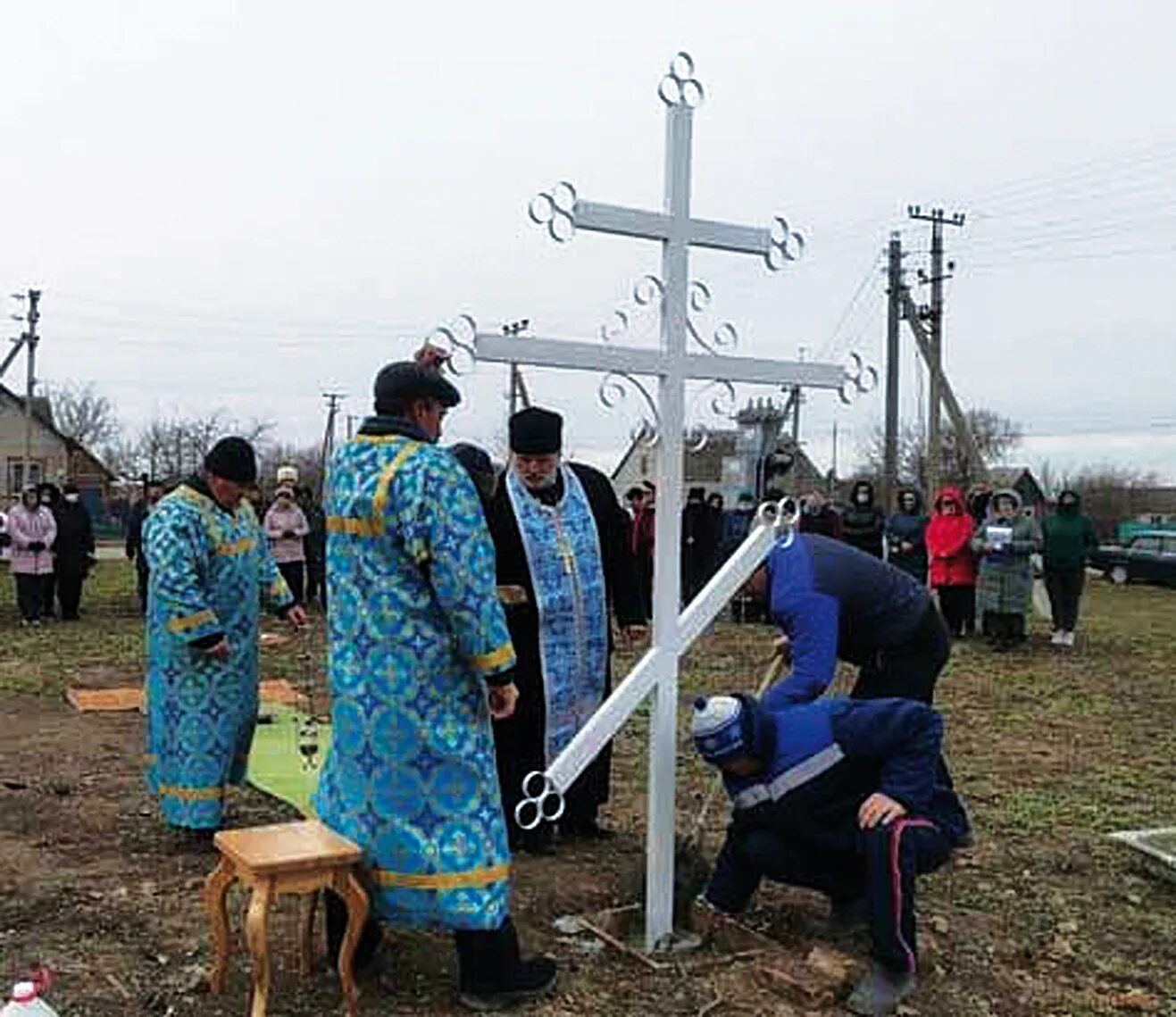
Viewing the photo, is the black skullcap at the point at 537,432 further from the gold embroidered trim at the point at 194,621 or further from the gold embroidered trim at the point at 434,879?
the gold embroidered trim at the point at 434,879

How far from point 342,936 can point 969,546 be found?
10.0m

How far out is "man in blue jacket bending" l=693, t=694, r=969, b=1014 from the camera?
155 inches

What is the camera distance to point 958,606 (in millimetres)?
13586

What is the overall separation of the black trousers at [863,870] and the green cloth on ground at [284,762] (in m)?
2.14

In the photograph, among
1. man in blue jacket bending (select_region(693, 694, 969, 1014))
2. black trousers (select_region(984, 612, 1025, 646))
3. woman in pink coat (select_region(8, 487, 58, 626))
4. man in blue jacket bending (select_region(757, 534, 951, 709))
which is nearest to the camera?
man in blue jacket bending (select_region(693, 694, 969, 1014))

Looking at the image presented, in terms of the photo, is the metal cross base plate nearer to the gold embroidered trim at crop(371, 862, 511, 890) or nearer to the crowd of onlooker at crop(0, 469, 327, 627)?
the gold embroidered trim at crop(371, 862, 511, 890)

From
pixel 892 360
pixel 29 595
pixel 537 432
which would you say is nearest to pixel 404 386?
pixel 537 432

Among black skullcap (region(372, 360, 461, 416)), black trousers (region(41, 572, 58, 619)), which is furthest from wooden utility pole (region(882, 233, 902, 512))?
black skullcap (region(372, 360, 461, 416))

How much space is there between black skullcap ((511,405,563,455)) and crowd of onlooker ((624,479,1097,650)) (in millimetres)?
7118

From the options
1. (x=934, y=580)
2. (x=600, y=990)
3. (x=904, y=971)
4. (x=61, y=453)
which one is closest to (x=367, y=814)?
(x=600, y=990)

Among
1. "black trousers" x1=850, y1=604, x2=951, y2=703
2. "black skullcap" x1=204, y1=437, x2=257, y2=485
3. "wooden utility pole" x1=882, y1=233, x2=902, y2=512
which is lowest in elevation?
"black trousers" x1=850, y1=604, x2=951, y2=703

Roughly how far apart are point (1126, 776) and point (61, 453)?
161ft

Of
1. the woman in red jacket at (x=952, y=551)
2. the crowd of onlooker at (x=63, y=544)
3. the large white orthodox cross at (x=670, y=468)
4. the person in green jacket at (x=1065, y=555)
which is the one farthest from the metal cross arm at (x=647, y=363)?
the crowd of onlooker at (x=63, y=544)

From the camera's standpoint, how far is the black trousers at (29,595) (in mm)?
14523
